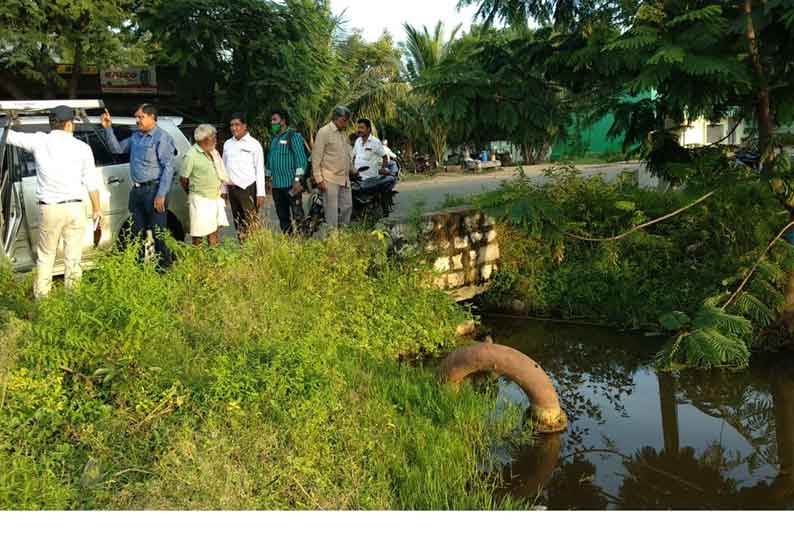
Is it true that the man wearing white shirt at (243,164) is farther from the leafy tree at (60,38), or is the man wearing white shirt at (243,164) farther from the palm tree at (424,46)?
the palm tree at (424,46)

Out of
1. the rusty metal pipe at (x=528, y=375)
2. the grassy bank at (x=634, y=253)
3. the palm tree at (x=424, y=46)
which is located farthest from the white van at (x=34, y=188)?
the palm tree at (x=424, y=46)

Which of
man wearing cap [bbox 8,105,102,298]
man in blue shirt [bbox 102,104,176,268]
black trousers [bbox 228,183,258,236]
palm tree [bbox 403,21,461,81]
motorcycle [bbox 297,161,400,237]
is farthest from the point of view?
palm tree [bbox 403,21,461,81]

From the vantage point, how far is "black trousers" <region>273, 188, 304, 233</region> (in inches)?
361

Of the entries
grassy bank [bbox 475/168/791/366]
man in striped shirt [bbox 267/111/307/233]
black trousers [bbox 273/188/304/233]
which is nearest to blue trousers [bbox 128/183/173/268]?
man in striped shirt [bbox 267/111/307/233]

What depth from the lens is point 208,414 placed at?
4.26 metres

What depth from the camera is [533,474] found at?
4.77 meters

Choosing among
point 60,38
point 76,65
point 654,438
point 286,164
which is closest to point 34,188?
point 286,164

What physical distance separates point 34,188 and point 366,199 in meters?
4.36

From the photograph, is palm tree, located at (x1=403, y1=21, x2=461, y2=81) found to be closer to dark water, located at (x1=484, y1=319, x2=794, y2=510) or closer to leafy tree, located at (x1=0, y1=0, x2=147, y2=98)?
leafy tree, located at (x1=0, y1=0, x2=147, y2=98)

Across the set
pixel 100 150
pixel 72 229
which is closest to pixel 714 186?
pixel 72 229

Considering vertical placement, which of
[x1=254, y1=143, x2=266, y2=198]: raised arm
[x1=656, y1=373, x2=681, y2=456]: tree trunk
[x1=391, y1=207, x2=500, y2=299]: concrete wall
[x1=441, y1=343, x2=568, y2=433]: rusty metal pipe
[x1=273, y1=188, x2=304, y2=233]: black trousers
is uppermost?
[x1=254, y1=143, x2=266, y2=198]: raised arm

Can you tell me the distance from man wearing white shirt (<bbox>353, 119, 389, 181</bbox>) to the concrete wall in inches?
95.4

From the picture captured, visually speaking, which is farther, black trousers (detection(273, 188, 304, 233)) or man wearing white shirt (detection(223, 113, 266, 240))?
black trousers (detection(273, 188, 304, 233))

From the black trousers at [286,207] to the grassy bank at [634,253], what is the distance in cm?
252
